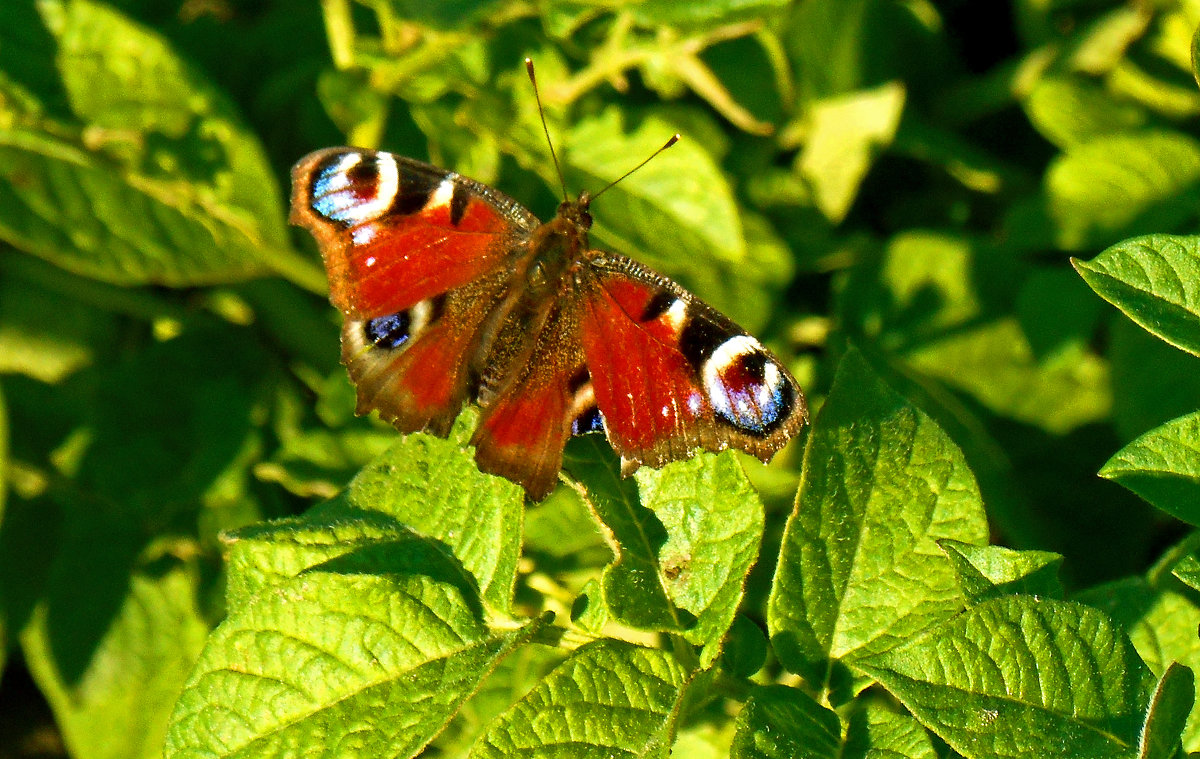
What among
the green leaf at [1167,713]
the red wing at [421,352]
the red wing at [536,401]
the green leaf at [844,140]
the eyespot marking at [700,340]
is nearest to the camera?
the green leaf at [1167,713]

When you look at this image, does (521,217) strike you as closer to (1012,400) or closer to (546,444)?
(546,444)

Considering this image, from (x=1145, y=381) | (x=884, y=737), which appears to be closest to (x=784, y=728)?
(x=884, y=737)

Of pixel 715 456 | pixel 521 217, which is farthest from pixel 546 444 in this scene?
pixel 521 217

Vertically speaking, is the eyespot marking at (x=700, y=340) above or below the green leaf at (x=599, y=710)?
above

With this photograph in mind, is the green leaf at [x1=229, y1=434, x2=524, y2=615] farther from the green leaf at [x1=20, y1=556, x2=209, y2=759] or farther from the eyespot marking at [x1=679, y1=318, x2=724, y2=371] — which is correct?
the green leaf at [x1=20, y1=556, x2=209, y2=759]

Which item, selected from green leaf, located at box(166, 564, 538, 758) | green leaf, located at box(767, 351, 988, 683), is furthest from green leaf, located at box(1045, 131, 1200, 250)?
green leaf, located at box(166, 564, 538, 758)

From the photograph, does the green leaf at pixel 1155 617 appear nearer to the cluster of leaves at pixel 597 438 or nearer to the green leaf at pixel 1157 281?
the cluster of leaves at pixel 597 438

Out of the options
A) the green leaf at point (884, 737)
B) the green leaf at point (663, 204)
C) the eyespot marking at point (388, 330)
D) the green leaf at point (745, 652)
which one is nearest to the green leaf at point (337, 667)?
the green leaf at point (745, 652)

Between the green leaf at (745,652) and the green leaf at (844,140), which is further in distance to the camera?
the green leaf at (844,140)
